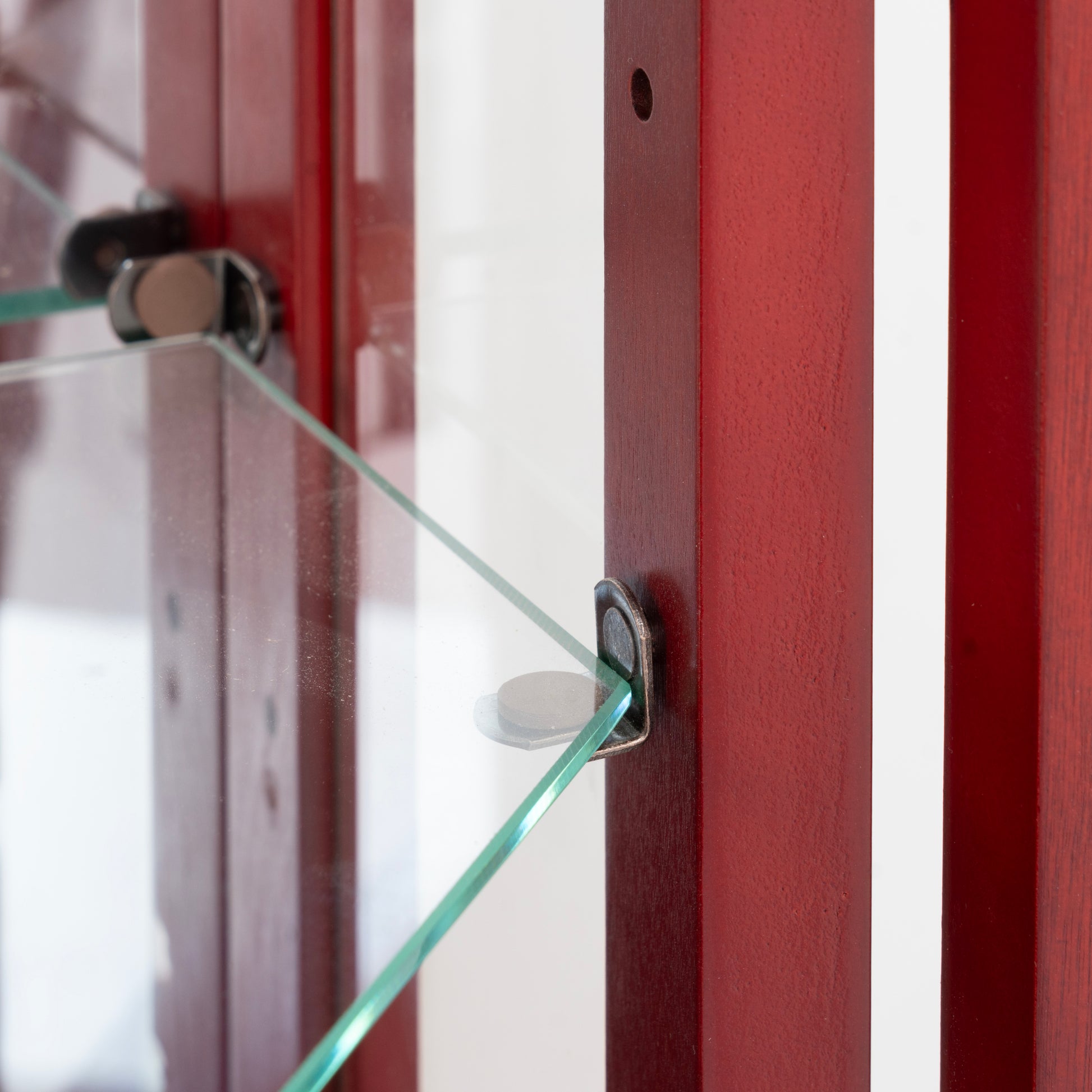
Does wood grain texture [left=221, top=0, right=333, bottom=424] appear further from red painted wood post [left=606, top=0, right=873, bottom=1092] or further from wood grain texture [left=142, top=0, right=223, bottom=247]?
red painted wood post [left=606, top=0, right=873, bottom=1092]

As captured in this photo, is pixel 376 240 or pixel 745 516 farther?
pixel 376 240

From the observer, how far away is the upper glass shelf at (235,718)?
352 millimetres

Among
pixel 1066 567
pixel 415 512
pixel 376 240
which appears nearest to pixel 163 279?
pixel 376 240

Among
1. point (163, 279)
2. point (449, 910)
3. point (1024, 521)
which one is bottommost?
point (449, 910)

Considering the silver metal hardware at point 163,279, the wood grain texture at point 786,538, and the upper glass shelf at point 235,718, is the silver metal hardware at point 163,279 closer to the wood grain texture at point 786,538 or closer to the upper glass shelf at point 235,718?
the upper glass shelf at point 235,718

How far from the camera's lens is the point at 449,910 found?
318mm

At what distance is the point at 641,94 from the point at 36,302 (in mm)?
399

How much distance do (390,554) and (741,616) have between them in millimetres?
156

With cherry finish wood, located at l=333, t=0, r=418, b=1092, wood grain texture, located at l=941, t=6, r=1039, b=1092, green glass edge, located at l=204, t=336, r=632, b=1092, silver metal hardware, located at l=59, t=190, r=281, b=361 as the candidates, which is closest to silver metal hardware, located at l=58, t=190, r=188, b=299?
silver metal hardware, located at l=59, t=190, r=281, b=361

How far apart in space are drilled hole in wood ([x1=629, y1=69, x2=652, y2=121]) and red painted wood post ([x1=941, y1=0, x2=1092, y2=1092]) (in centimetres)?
9

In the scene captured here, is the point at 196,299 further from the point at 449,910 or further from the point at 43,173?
the point at 449,910

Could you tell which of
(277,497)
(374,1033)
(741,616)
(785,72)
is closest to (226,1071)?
(374,1033)

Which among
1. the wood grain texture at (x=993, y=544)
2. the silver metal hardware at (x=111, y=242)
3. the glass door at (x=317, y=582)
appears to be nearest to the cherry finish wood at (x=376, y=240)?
the glass door at (x=317, y=582)

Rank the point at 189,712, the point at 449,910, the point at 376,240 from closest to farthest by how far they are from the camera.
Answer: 1. the point at 449,910
2. the point at 189,712
3. the point at 376,240
